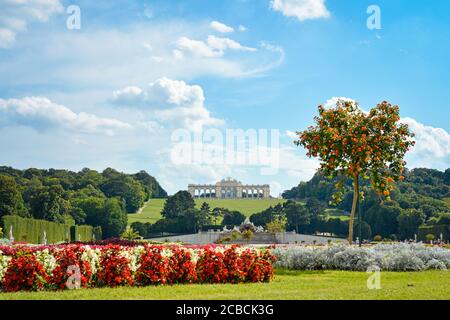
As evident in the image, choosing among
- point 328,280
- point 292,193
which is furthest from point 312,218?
point 328,280

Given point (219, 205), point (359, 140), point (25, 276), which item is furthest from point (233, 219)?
point (25, 276)

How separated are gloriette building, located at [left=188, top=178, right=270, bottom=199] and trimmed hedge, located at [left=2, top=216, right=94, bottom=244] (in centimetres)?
8175

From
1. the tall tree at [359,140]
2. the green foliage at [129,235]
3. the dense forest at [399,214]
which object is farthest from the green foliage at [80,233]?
the tall tree at [359,140]

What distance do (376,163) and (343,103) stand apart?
254 cm

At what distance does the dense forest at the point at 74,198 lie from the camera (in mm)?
65338

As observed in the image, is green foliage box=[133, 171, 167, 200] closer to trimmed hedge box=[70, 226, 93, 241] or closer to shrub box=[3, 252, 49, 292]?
trimmed hedge box=[70, 226, 93, 241]

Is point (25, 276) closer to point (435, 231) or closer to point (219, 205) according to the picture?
point (435, 231)

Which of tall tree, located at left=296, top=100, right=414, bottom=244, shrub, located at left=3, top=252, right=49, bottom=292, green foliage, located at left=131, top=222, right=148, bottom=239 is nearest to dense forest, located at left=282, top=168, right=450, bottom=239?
green foliage, located at left=131, top=222, right=148, bottom=239

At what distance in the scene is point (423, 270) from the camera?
1773 cm

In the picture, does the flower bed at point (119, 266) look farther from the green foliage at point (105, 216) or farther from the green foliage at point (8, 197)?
the green foliage at point (105, 216)

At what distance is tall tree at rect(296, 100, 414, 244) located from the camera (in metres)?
Answer: 20.2

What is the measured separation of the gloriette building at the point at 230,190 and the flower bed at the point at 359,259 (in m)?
127

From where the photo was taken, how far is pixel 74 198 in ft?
291

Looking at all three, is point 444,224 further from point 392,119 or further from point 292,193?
point 292,193
